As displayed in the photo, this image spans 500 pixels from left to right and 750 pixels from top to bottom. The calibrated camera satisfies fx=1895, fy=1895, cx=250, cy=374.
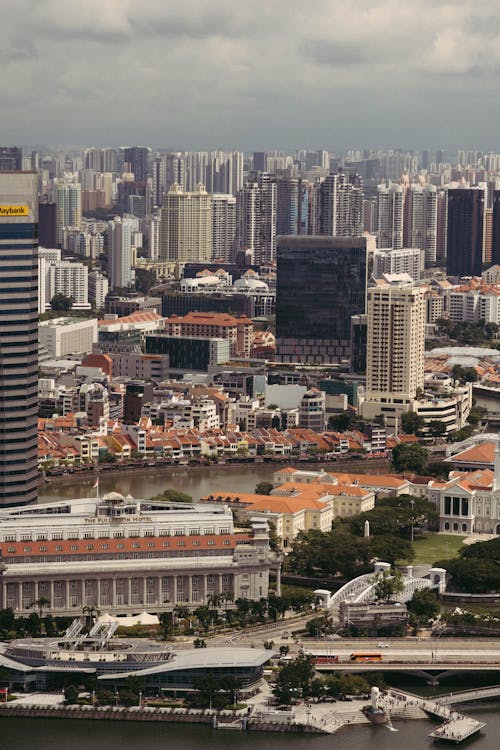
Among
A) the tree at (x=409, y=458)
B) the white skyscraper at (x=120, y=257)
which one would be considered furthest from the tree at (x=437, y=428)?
the white skyscraper at (x=120, y=257)

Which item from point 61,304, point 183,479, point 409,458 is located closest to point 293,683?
point 183,479

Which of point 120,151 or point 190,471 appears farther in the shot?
point 120,151

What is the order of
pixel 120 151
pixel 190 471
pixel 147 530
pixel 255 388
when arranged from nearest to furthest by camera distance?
pixel 147 530, pixel 190 471, pixel 255 388, pixel 120 151

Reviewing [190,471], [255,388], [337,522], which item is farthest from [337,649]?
[255,388]

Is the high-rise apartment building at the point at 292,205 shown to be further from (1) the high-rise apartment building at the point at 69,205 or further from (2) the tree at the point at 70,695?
(2) the tree at the point at 70,695

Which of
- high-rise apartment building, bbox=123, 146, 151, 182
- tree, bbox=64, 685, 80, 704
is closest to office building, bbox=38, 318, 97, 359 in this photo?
tree, bbox=64, 685, 80, 704

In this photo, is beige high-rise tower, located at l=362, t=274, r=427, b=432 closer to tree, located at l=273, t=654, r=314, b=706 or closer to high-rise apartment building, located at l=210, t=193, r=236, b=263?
tree, located at l=273, t=654, r=314, b=706

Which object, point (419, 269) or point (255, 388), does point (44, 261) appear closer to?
point (419, 269)
